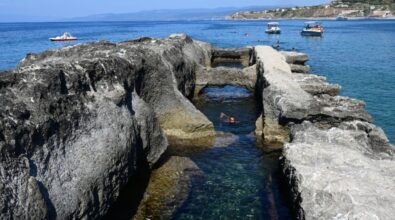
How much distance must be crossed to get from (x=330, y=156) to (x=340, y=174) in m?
1.41

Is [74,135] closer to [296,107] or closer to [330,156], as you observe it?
[330,156]

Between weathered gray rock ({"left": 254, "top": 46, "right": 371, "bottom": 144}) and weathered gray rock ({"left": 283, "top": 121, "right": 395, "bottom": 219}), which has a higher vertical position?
Answer: weathered gray rock ({"left": 283, "top": 121, "right": 395, "bottom": 219})

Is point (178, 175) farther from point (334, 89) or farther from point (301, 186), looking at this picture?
point (334, 89)

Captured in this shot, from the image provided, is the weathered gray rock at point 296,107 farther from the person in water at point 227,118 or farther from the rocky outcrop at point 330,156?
the person in water at point 227,118

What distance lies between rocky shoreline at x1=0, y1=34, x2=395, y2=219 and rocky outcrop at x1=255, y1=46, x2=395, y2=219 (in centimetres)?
4

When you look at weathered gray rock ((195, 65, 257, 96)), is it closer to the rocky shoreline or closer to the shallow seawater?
the shallow seawater

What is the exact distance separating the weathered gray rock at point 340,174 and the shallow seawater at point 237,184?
1404 millimetres

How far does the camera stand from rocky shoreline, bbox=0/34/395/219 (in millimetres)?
10188

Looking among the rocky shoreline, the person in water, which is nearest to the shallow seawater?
the rocky shoreline

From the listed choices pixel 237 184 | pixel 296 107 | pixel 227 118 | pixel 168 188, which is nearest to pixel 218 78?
pixel 227 118

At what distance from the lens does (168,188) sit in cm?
1589

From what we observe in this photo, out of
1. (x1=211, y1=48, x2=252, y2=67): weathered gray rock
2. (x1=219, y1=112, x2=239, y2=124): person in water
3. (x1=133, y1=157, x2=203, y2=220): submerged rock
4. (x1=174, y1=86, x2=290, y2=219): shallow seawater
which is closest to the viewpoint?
(x1=133, y1=157, x2=203, y2=220): submerged rock

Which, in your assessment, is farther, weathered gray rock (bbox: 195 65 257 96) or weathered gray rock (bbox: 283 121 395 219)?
weathered gray rock (bbox: 195 65 257 96)

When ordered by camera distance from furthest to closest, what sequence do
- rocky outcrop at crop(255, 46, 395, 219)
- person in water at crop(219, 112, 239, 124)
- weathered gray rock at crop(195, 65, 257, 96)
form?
1. weathered gray rock at crop(195, 65, 257, 96)
2. person in water at crop(219, 112, 239, 124)
3. rocky outcrop at crop(255, 46, 395, 219)
